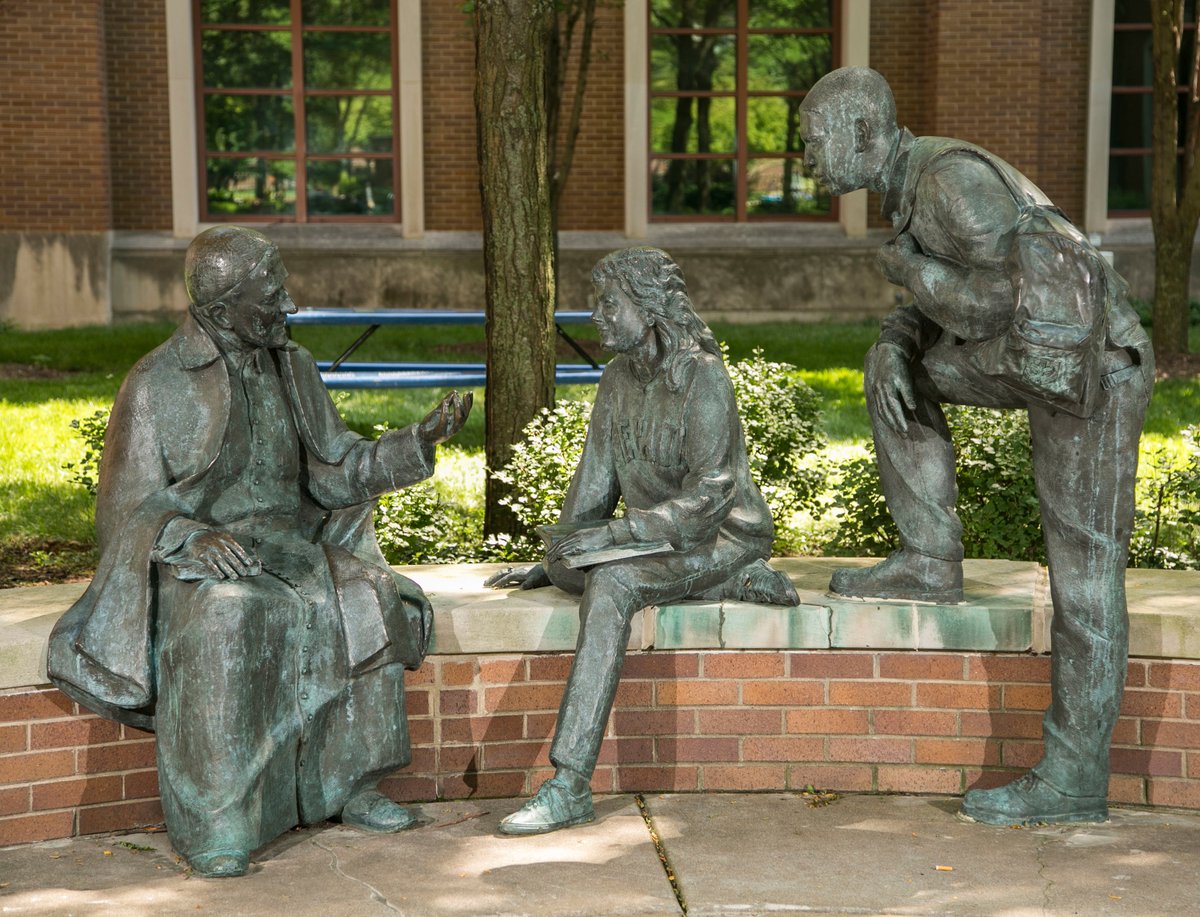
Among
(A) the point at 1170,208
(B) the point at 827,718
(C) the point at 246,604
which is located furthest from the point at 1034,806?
(A) the point at 1170,208

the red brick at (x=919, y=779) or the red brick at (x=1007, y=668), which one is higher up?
the red brick at (x=1007, y=668)

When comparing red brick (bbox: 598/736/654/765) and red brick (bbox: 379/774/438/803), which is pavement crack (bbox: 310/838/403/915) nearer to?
red brick (bbox: 379/774/438/803)

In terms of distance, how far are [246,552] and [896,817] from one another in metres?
1.96

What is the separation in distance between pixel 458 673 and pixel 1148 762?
2.00 m

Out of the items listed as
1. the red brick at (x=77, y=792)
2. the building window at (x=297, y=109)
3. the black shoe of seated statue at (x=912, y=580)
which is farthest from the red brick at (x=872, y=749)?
the building window at (x=297, y=109)

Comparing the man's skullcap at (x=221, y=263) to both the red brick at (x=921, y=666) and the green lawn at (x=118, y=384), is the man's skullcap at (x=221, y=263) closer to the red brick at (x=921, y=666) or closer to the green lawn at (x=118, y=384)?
the red brick at (x=921, y=666)

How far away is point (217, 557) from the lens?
4.16 m

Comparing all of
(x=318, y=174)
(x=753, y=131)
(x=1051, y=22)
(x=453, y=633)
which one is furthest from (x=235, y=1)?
(x=453, y=633)

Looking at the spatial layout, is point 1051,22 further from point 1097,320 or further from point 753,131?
point 1097,320

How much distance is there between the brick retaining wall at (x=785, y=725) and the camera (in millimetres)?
4691

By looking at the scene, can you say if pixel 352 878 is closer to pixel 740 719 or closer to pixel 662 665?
pixel 662 665

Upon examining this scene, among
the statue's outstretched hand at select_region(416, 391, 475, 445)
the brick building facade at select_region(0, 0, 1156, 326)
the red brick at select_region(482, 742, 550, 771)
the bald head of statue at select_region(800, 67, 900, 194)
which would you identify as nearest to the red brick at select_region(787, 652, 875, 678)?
the red brick at select_region(482, 742, 550, 771)

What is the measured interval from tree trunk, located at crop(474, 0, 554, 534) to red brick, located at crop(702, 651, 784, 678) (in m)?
2.36

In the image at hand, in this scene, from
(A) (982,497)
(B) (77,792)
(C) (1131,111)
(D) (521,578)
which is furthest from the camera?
(C) (1131,111)
